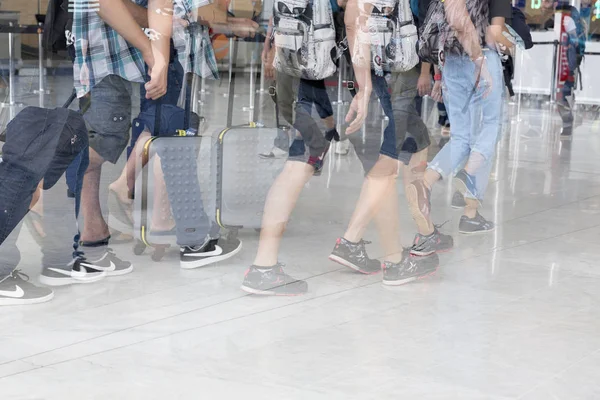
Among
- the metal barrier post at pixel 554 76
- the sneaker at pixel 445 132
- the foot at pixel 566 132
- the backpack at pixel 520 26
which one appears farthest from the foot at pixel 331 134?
the metal barrier post at pixel 554 76

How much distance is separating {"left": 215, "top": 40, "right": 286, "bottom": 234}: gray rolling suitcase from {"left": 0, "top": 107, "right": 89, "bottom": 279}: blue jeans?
681 mm

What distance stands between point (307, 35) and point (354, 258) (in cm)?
81

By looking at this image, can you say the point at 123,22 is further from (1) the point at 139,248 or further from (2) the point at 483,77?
(2) the point at 483,77

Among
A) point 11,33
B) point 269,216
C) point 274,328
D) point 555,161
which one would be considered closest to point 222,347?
point 274,328

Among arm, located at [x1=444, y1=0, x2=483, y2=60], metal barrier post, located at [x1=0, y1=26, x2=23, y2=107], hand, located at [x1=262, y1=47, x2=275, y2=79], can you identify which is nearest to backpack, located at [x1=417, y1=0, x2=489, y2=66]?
arm, located at [x1=444, y1=0, x2=483, y2=60]

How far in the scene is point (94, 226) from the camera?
3744 mm

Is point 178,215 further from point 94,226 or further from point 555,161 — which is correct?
point 555,161

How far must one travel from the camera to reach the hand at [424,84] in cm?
391

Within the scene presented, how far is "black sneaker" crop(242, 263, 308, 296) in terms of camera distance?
3307mm

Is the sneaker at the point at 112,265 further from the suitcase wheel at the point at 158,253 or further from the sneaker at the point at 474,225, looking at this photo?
the sneaker at the point at 474,225

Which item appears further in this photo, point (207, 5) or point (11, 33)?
point (207, 5)

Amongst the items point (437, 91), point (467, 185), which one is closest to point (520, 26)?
point (467, 185)

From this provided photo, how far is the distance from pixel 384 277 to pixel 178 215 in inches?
31.2

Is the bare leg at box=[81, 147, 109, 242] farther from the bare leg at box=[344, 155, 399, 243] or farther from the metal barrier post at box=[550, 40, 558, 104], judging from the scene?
the metal barrier post at box=[550, 40, 558, 104]
